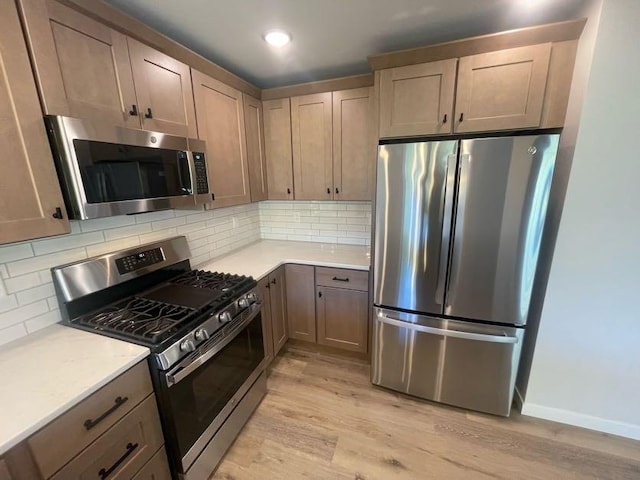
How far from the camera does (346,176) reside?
90.6 inches

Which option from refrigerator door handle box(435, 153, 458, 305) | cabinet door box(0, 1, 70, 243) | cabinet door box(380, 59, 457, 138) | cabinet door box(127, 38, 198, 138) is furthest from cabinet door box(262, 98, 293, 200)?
cabinet door box(0, 1, 70, 243)

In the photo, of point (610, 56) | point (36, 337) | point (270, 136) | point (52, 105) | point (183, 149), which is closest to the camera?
point (52, 105)

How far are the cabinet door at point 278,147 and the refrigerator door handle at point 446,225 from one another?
1.38m

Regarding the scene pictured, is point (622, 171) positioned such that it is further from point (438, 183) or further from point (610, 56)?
point (438, 183)

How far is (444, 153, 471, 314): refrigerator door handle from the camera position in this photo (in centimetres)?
153

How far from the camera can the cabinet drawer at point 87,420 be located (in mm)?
814

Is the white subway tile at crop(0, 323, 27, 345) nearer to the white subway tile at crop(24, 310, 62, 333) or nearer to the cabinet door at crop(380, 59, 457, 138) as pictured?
the white subway tile at crop(24, 310, 62, 333)

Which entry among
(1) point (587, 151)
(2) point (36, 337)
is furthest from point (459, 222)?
(2) point (36, 337)

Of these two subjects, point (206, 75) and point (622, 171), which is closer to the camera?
point (622, 171)

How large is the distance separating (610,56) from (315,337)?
2545mm

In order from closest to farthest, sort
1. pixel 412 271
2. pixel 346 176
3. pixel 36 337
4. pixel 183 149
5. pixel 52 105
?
pixel 52 105 → pixel 36 337 → pixel 183 149 → pixel 412 271 → pixel 346 176

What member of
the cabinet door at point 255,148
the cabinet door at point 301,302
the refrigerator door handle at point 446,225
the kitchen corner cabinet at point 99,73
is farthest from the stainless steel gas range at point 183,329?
the refrigerator door handle at point 446,225

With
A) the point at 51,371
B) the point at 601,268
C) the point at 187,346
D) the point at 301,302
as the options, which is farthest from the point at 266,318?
the point at 601,268

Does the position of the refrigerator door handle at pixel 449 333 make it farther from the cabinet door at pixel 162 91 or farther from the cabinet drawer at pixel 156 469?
the cabinet door at pixel 162 91
